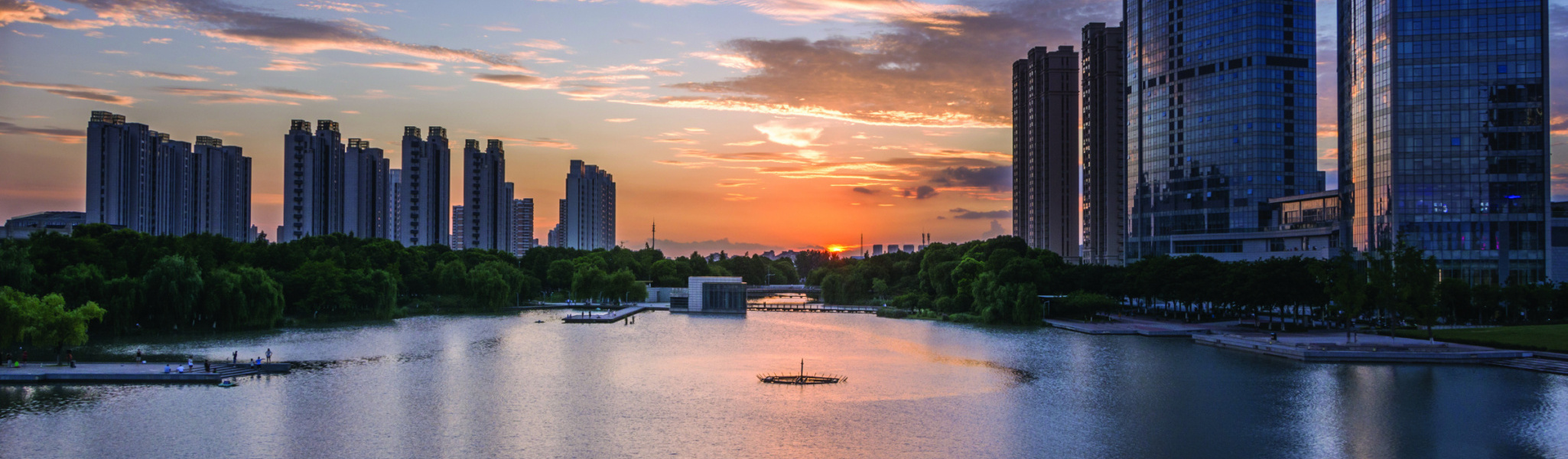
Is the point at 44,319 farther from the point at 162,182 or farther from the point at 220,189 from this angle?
the point at 220,189

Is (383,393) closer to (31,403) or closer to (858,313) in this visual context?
(31,403)

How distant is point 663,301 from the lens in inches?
6117

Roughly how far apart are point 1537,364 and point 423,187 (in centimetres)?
17414

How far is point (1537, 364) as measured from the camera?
60.0 m

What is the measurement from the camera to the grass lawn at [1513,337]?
65250 millimetres

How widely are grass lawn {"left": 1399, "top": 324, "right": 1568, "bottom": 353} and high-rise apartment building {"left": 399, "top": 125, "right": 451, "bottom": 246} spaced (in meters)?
163

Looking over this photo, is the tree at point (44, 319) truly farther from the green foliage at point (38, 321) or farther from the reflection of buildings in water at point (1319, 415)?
the reflection of buildings in water at point (1319, 415)

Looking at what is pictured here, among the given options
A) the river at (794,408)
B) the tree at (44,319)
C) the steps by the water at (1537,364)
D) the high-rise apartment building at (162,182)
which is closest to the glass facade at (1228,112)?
the river at (794,408)

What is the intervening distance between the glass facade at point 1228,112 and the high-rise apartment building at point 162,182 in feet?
453

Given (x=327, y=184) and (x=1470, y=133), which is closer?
(x=1470, y=133)

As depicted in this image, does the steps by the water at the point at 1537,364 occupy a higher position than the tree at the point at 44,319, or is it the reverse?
the tree at the point at 44,319

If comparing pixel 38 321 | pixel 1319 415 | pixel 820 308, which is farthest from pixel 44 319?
pixel 820 308

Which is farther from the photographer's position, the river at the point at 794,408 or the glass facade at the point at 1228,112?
the glass facade at the point at 1228,112

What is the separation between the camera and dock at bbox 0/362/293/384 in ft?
168
